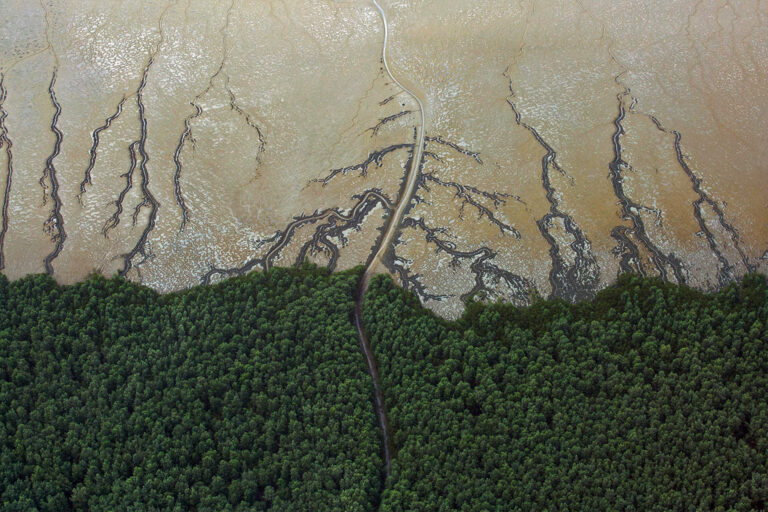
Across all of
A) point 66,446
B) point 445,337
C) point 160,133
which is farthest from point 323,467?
point 160,133

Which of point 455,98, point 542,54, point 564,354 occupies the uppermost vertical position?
point 542,54

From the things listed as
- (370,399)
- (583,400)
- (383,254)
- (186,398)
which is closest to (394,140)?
(383,254)

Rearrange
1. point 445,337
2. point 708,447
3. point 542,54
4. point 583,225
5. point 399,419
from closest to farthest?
point 708,447
point 399,419
point 445,337
point 583,225
point 542,54

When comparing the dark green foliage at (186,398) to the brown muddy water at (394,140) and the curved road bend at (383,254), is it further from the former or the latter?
the brown muddy water at (394,140)

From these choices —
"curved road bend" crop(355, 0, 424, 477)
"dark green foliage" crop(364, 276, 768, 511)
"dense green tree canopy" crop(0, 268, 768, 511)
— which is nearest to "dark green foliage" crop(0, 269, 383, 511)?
"dense green tree canopy" crop(0, 268, 768, 511)

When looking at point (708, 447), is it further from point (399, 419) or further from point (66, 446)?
point (66, 446)

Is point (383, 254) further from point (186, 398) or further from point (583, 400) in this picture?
point (583, 400)
